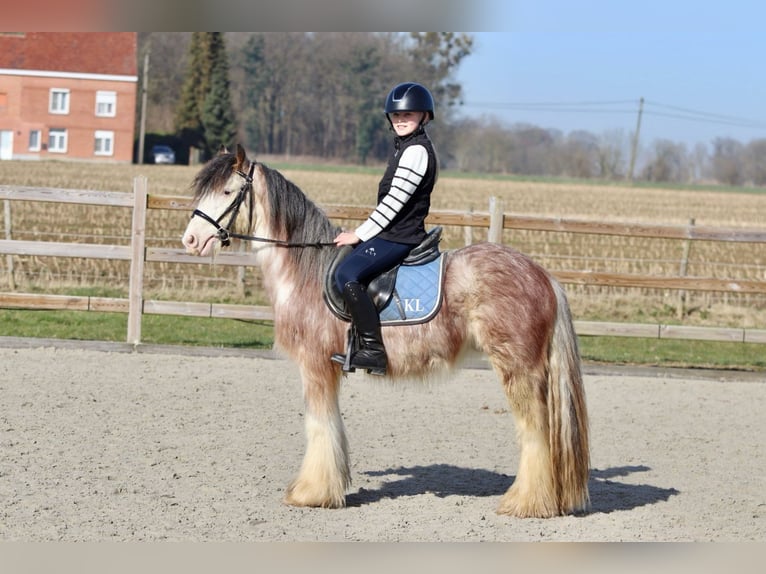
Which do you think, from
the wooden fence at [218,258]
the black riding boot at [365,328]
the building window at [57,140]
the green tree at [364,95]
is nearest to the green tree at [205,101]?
the green tree at [364,95]

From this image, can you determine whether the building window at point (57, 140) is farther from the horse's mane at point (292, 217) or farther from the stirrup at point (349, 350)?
the stirrup at point (349, 350)

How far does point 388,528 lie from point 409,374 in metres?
0.89

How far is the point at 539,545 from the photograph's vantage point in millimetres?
5047

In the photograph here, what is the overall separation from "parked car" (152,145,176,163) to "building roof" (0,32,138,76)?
39.4 feet

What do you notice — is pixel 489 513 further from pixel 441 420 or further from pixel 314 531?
pixel 441 420

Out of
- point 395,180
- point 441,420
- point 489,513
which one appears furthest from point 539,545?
point 441,420

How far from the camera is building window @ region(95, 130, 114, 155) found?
5353 cm

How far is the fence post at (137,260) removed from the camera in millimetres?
10422

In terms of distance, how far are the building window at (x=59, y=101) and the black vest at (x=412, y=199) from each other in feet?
143

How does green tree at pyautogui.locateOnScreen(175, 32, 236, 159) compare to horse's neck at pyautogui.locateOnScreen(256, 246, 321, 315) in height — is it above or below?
above

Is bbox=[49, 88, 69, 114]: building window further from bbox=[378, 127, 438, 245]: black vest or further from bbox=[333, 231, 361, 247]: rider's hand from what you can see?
bbox=[378, 127, 438, 245]: black vest

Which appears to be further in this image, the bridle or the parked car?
the parked car

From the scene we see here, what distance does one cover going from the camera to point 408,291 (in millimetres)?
5637

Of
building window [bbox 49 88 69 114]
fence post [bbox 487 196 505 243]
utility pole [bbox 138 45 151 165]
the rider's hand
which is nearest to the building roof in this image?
building window [bbox 49 88 69 114]
